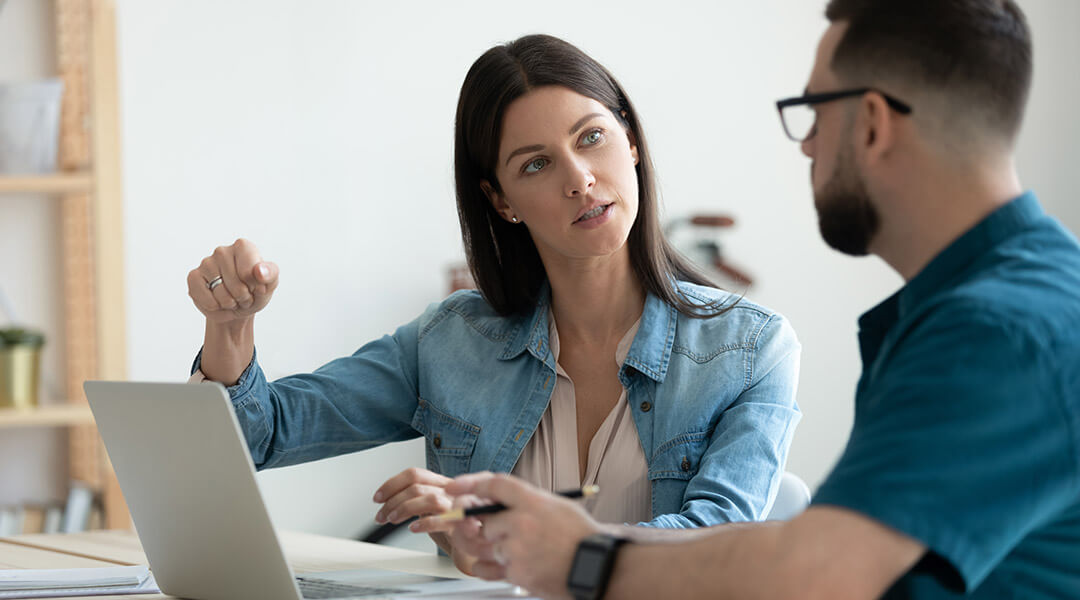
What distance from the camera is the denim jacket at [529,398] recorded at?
1.41 metres

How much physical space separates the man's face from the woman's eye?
25.6 inches

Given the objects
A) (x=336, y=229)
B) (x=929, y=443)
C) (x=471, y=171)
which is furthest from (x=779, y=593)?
(x=336, y=229)

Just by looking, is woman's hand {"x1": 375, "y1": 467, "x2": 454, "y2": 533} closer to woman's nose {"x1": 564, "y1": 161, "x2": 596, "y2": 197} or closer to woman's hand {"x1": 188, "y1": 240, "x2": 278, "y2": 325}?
woman's hand {"x1": 188, "y1": 240, "x2": 278, "y2": 325}

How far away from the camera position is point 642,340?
1.55 m

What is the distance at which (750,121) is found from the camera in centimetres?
340

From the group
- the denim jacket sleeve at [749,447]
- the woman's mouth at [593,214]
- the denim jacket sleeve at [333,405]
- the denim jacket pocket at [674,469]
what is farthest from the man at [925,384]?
the denim jacket sleeve at [333,405]

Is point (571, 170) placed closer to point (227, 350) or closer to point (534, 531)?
point (227, 350)

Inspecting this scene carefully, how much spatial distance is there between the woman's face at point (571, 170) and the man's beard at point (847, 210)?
0.60 metres

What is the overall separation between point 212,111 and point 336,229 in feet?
1.44

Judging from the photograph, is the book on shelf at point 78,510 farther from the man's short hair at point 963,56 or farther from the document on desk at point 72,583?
the man's short hair at point 963,56

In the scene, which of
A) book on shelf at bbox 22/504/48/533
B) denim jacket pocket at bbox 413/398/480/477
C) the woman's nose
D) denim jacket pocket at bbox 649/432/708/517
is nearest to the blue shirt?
Result: denim jacket pocket at bbox 649/432/708/517

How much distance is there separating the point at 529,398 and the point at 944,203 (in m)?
0.82

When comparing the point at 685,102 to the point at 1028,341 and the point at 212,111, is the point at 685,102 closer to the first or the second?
the point at 212,111

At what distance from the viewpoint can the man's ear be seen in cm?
90
